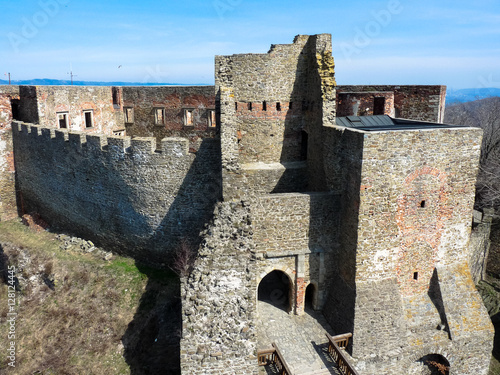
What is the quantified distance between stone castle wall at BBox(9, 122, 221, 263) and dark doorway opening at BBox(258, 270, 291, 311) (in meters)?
3.09

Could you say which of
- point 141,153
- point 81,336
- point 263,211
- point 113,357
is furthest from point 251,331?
point 141,153

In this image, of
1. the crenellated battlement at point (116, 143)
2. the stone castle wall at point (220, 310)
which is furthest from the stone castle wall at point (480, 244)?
the crenellated battlement at point (116, 143)

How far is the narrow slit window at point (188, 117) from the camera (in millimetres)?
22766

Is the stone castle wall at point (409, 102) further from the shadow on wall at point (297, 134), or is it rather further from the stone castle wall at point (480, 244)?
the stone castle wall at point (480, 244)

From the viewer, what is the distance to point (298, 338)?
11.9 meters

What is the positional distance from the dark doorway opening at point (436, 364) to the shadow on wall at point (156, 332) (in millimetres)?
7504

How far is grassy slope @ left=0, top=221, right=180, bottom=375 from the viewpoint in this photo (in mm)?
12469

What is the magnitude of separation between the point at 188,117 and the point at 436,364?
1694 cm

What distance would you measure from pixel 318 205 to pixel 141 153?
6284 millimetres

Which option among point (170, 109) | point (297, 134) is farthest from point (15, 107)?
point (297, 134)

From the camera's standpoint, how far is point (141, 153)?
13.8 metres

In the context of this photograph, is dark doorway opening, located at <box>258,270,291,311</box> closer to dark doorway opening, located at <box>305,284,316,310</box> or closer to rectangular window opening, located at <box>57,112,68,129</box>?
dark doorway opening, located at <box>305,284,316,310</box>

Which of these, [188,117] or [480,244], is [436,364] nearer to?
[480,244]

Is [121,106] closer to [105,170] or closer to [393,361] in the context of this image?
[105,170]
